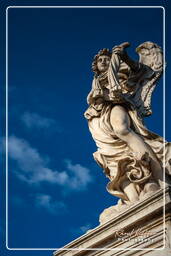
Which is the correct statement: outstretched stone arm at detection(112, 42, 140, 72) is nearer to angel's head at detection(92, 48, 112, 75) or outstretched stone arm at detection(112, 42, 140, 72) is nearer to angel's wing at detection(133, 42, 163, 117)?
angel's head at detection(92, 48, 112, 75)

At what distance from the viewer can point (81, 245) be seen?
31.9 feet

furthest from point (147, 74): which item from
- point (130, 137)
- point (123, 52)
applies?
point (130, 137)

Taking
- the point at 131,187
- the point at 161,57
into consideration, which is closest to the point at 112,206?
the point at 131,187

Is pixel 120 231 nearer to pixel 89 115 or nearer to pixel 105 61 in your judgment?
pixel 89 115

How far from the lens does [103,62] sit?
11.4 m

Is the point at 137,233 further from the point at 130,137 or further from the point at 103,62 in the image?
the point at 103,62

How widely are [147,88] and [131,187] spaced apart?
2.15m

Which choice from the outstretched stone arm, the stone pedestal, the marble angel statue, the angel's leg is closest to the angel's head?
the marble angel statue

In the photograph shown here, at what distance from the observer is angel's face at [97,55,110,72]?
447 inches

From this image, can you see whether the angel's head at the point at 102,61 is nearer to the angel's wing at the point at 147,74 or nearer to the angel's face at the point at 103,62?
the angel's face at the point at 103,62

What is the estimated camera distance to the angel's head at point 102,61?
448 inches

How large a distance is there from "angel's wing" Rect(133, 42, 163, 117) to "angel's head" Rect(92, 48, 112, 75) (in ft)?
2.29

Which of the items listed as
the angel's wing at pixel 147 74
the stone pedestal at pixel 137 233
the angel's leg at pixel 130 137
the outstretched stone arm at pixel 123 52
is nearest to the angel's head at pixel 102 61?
the outstretched stone arm at pixel 123 52

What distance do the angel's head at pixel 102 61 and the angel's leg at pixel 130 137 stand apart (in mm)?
892
